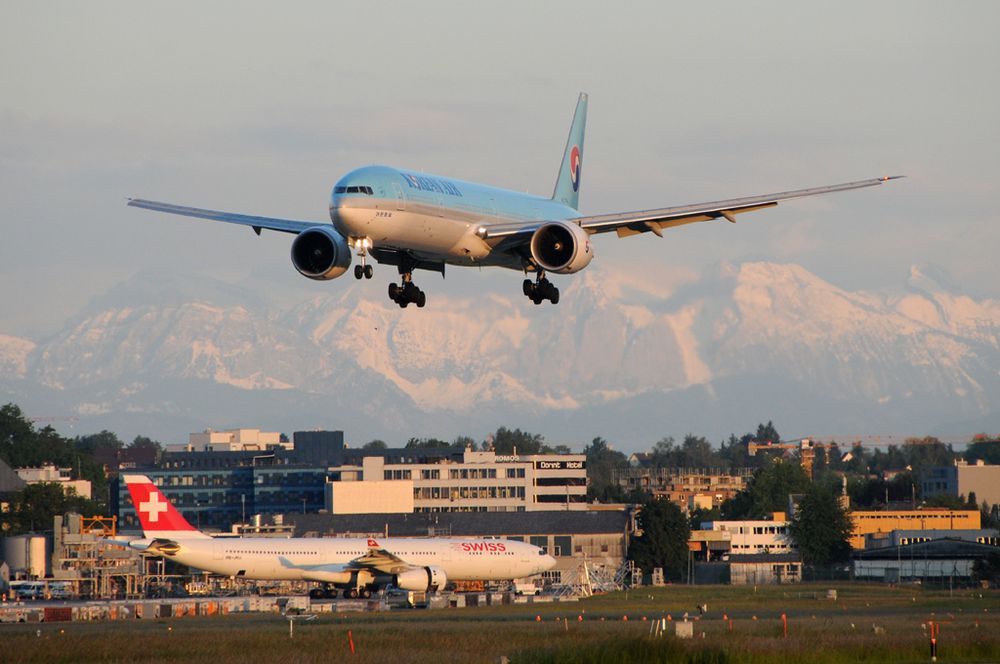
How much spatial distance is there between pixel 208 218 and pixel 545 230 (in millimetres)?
15129

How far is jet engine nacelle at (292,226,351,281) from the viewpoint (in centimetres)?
6588

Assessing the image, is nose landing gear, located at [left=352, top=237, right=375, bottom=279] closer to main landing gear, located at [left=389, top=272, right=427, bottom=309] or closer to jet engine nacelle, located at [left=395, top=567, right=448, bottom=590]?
main landing gear, located at [left=389, top=272, right=427, bottom=309]

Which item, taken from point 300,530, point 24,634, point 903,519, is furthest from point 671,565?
point 24,634

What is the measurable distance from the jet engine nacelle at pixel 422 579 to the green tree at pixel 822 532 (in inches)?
2338

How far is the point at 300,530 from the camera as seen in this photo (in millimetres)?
154125

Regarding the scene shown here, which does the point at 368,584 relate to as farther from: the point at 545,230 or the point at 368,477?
the point at 368,477

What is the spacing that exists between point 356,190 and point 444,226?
4865mm

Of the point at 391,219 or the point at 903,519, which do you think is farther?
the point at 903,519

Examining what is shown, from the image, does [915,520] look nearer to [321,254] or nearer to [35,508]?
[35,508]

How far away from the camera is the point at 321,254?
6638cm

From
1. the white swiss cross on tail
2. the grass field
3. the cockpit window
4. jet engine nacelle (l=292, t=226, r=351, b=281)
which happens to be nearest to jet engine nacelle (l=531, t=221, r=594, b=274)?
jet engine nacelle (l=292, t=226, r=351, b=281)

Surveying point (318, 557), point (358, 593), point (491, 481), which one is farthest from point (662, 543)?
point (318, 557)

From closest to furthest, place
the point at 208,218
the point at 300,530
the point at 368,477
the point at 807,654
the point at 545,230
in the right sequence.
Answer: the point at 807,654 → the point at 545,230 → the point at 208,218 → the point at 300,530 → the point at 368,477

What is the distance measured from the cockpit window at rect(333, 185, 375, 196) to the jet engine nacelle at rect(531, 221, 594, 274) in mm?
8601
